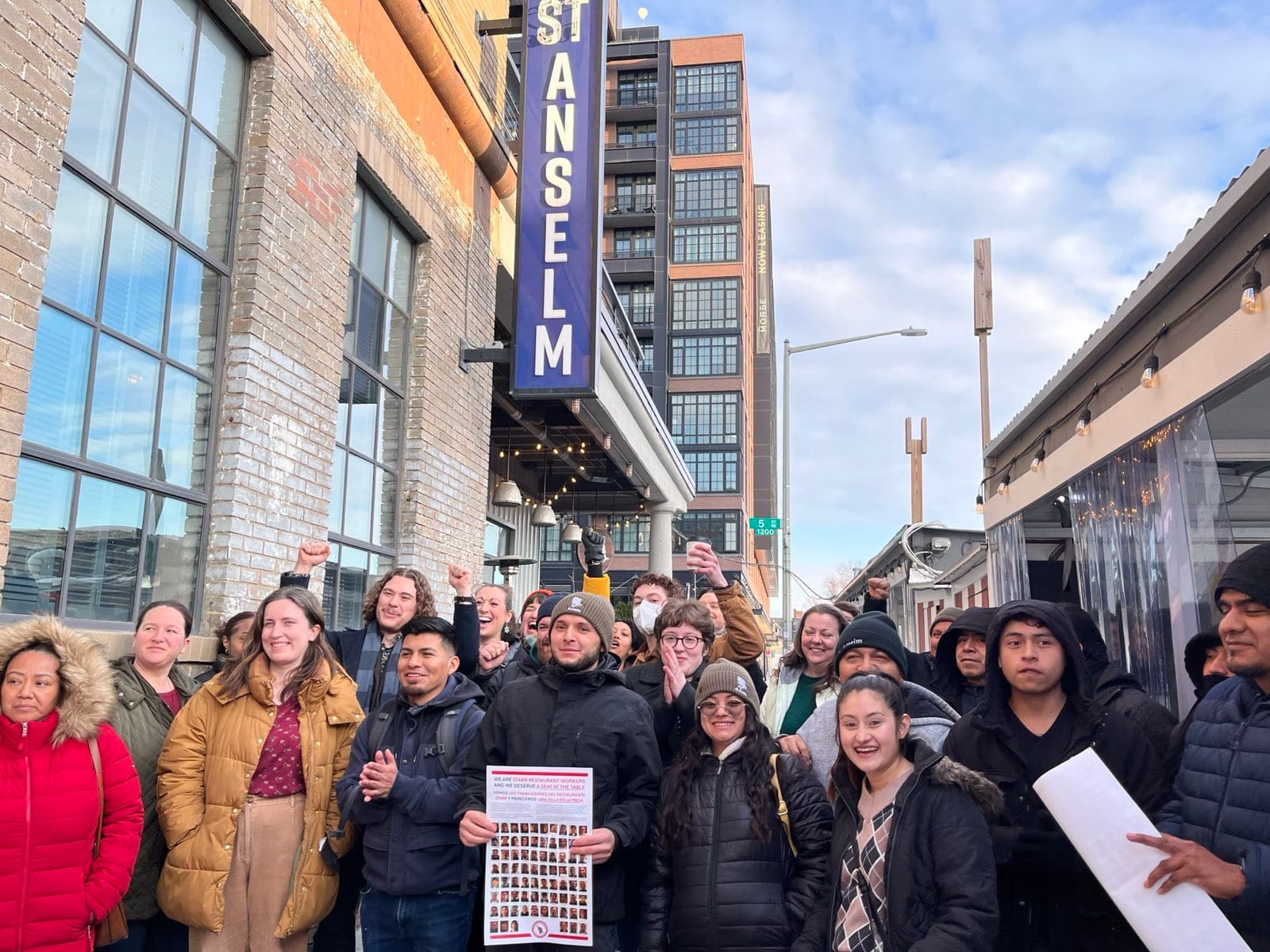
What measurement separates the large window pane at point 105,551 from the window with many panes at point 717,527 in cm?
5331

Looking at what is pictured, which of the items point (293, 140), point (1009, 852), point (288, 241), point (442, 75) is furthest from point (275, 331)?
point (1009, 852)

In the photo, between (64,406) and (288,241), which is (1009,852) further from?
(288,241)

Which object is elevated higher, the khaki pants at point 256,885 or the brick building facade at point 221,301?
the brick building facade at point 221,301

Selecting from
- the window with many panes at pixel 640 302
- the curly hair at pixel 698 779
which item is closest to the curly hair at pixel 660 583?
the curly hair at pixel 698 779

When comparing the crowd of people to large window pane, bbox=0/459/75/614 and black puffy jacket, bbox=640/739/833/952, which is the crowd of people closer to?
black puffy jacket, bbox=640/739/833/952

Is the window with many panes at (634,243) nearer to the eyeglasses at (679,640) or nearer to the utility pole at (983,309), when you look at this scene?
the utility pole at (983,309)

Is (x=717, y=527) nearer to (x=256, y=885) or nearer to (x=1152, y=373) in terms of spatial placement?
(x=1152, y=373)

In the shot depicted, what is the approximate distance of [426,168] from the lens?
8.45m

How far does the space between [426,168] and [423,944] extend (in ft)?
22.5

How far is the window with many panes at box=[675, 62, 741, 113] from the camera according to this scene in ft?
203

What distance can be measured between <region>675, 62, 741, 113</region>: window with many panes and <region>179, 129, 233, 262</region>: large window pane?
2394 inches

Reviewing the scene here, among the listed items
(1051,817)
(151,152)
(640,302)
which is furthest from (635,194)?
(1051,817)

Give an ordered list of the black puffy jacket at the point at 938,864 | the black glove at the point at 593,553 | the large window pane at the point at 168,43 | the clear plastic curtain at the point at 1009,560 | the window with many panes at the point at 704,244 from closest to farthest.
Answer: the black puffy jacket at the point at 938,864
the large window pane at the point at 168,43
the black glove at the point at 593,553
the clear plastic curtain at the point at 1009,560
the window with many panes at the point at 704,244

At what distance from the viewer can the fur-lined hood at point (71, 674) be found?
328cm
